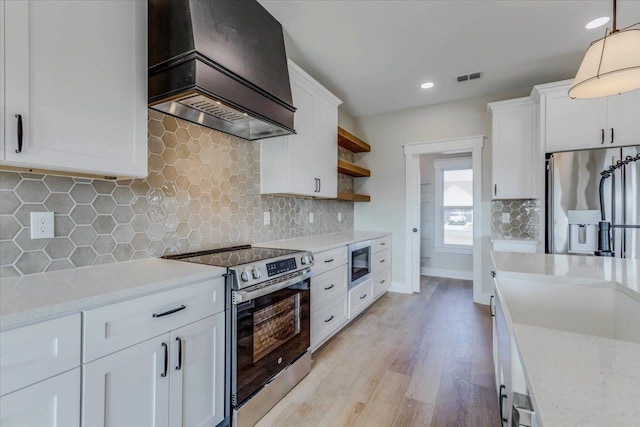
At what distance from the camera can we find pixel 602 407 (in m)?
0.51

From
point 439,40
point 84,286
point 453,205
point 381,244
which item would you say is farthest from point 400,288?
point 84,286

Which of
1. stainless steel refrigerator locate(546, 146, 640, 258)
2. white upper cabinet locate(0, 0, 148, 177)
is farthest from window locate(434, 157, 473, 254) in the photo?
white upper cabinet locate(0, 0, 148, 177)

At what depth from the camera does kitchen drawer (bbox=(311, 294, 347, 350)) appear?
2441mm

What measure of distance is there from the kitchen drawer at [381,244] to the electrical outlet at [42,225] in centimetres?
296

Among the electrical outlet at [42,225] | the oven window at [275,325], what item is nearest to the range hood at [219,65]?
the electrical outlet at [42,225]

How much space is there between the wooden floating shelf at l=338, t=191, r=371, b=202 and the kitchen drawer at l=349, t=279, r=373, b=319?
1.11 m

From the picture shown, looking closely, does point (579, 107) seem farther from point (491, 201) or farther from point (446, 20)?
point (446, 20)

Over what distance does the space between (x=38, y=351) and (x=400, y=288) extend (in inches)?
162

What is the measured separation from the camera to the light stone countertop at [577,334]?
51 cm

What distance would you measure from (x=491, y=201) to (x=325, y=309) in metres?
2.73

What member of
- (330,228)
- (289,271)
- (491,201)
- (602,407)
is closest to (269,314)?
(289,271)

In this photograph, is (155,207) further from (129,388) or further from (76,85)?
(129,388)

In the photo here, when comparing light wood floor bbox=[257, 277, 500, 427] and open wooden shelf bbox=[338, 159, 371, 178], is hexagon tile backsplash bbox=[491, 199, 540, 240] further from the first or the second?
open wooden shelf bbox=[338, 159, 371, 178]

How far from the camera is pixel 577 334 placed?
31.4 inches
